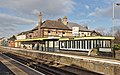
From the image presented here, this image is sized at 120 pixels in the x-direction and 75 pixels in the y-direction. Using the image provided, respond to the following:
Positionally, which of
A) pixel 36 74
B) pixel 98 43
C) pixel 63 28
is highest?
pixel 63 28

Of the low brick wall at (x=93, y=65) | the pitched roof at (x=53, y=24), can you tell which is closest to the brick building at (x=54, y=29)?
the pitched roof at (x=53, y=24)

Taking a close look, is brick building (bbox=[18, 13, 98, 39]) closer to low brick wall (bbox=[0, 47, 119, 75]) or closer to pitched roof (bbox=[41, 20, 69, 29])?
pitched roof (bbox=[41, 20, 69, 29])

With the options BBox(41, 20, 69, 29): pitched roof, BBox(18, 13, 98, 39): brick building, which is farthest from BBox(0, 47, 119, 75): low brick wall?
BBox(41, 20, 69, 29): pitched roof

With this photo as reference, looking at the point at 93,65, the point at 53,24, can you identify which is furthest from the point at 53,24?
the point at 93,65

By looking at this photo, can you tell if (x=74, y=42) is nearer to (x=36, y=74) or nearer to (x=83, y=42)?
(x=83, y=42)

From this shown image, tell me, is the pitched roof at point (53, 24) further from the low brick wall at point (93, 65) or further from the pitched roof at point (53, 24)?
the low brick wall at point (93, 65)

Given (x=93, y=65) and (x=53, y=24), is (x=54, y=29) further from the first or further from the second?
(x=93, y=65)

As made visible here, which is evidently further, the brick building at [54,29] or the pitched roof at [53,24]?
the pitched roof at [53,24]

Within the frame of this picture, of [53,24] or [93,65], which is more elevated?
[53,24]

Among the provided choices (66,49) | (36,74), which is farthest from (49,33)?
(36,74)

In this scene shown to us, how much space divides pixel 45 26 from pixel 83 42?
4689 cm

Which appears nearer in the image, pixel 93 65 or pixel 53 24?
pixel 93 65

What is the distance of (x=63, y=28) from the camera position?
341ft

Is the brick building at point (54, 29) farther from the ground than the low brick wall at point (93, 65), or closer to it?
farther from the ground
